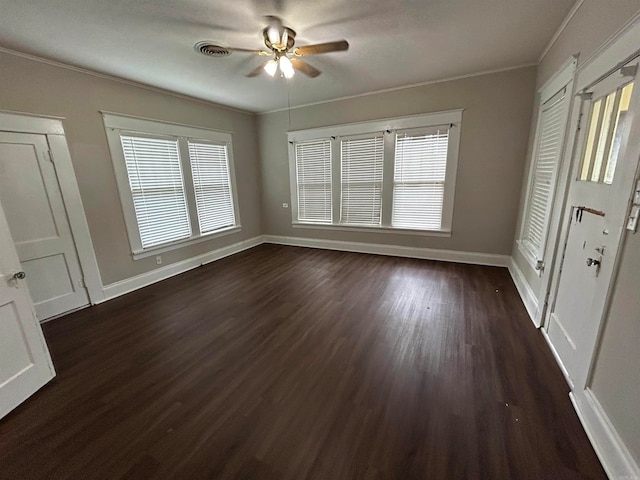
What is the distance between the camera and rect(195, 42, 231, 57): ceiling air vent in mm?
2512

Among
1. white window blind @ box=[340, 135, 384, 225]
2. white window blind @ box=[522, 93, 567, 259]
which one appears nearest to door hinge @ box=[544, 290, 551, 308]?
white window blind @ box=[522, 93, 567, 259]

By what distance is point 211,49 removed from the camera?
2566 mm

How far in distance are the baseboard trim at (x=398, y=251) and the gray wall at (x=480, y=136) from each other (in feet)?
0.31

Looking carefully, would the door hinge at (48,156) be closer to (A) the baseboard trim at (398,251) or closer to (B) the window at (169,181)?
(B) the window at (169,181)

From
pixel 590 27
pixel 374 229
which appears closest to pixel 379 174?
pixel 374 229

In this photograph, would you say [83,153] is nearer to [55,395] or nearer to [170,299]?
[170,299]

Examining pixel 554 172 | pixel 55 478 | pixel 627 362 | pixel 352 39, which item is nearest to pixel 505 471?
pixel 627 362

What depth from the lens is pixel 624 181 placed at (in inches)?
56.1

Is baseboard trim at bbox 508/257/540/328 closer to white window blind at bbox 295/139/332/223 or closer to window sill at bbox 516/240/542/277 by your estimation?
window sill at bbox 516/240/542/277

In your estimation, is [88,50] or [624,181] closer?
[624,181]

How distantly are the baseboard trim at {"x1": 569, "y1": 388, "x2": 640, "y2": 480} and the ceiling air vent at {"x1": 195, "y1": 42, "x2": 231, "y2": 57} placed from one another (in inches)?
150

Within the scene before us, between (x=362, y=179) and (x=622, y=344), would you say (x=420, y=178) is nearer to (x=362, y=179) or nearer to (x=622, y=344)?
(x=362, y=179)

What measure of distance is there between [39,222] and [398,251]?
497cm

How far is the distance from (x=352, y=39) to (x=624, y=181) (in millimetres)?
2444
